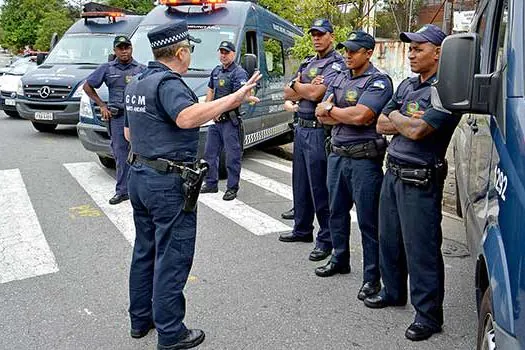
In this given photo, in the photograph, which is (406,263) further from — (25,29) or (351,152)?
(25,29)

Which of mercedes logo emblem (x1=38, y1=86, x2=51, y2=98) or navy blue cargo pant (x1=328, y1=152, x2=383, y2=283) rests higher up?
mercedes logo emblem (x1=38, y1=86, x2=51, y2=98)

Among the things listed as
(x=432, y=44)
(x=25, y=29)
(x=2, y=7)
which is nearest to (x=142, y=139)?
(x=432, y=44)

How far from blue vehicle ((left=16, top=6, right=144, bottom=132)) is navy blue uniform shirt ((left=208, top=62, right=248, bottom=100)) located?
4227 millimetres

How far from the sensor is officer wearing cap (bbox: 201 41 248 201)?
6.50m

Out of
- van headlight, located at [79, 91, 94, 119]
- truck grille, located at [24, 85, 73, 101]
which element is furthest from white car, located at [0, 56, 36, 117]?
van headlight, located at [79, 91, 94, 119]

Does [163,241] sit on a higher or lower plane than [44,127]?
higher

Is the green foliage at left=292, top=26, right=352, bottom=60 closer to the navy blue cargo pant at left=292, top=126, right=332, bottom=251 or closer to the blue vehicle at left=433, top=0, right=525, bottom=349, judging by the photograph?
the navy blue cargo pant at left=292, top=126, right=332, bottom=251

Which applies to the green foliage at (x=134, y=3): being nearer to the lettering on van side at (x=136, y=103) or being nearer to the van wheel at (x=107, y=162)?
the van wheel at (x=107, y=162)

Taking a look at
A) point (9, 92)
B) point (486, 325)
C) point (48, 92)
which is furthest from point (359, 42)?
point (9, 92)

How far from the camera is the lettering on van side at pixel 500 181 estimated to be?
6.97 feet

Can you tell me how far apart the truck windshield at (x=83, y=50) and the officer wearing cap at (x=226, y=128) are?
5355mm

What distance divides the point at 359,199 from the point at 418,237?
0.68 meters

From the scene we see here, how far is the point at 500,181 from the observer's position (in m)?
2.23

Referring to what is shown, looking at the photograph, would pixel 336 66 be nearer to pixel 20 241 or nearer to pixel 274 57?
pixel 20 241
